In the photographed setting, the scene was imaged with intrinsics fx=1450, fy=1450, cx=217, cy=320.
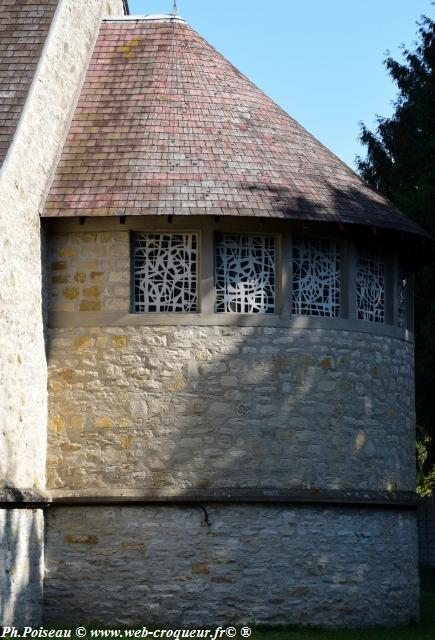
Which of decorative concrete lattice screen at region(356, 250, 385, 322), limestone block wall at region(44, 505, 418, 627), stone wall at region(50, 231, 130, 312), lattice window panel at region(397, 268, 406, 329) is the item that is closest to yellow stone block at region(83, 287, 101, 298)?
stone wall at region(50, 231, 130, 312)

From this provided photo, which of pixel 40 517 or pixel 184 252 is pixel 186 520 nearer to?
pixel 40 517

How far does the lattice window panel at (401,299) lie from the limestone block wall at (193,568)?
2892mm

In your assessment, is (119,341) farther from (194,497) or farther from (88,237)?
(194,497)

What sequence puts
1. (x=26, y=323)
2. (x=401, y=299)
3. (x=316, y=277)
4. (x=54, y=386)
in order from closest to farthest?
Answer: (x=26, y=323) < (x=54, y=386) < (x=316, y=277) < (x=401, y=299)

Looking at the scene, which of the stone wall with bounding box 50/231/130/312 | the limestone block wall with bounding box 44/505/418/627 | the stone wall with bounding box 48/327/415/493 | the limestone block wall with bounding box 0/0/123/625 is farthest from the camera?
the stone wall with bounding box 50/231/130/312

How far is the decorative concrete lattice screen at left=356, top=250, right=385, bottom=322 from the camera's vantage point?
1700cm

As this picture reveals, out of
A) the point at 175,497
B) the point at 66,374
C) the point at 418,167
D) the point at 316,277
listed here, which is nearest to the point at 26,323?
the point at 66,374

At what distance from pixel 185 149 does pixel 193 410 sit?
3.06 m

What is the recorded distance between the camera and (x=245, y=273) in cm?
1630

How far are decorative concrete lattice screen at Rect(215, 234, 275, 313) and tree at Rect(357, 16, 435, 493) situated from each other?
22.4 ft

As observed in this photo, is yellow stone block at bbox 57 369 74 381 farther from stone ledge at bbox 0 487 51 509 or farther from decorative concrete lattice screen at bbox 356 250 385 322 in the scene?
decorative concrete lattice screen at bbox 356 250 385 322

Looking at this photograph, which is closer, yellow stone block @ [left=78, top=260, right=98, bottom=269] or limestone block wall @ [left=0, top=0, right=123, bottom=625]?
limestone block wall @ [left=0, top=0, right=123, bottom=625]

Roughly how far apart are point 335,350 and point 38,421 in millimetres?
3474

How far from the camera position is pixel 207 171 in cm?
1642
